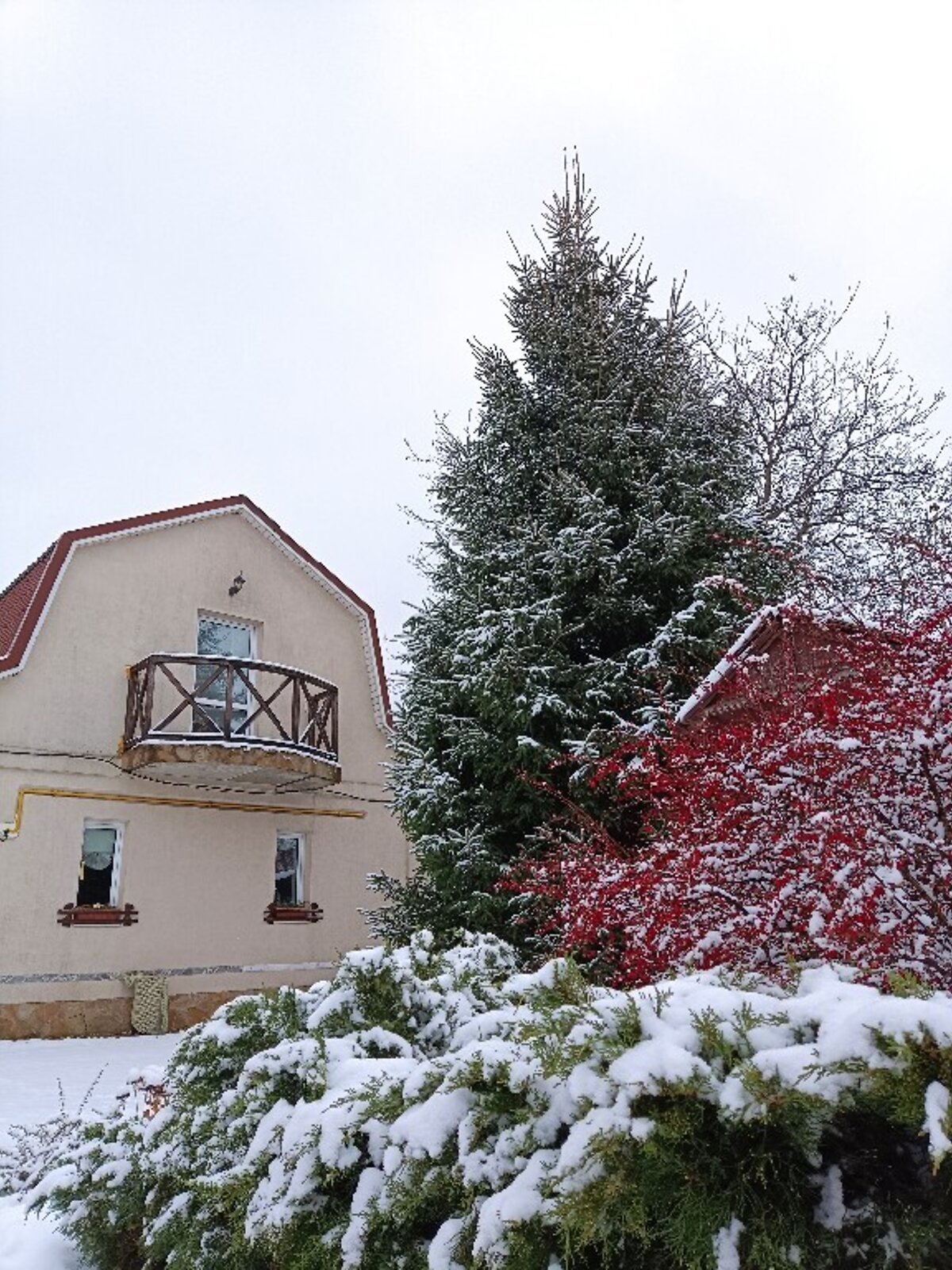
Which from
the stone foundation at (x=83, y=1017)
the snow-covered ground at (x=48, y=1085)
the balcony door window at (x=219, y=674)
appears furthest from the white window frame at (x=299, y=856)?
the snow-covered ground at (x=48, y=1085)

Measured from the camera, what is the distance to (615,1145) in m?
1.67

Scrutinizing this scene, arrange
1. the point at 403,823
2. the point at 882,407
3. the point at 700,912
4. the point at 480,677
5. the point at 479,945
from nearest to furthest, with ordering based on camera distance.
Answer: the point at 700,912, the point at 479,945, the point at 480,677, the point at 403,823, the point at 882,407

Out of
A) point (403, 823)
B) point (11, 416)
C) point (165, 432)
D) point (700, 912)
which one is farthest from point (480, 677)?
point (165, 432)

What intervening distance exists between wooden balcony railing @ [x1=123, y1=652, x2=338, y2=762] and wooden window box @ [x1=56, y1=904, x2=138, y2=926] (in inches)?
79.6

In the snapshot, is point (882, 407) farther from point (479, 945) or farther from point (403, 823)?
point (479, 945)

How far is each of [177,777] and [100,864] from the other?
55.2 inches

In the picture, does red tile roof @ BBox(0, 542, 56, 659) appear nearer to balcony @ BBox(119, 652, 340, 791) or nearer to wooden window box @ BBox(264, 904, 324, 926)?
balcony @ BBox(119, 652, 340, 791)

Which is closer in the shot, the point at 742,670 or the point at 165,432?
the point at 742,670

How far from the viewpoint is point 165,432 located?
168ft

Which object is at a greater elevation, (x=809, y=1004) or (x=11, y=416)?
(x=11, y=416)

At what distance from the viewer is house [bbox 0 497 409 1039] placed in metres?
11.0

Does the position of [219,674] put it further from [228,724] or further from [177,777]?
[177,777]

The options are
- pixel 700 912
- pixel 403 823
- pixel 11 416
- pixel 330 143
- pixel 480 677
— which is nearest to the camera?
pixel 700 912

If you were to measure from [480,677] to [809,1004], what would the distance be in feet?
19.9
